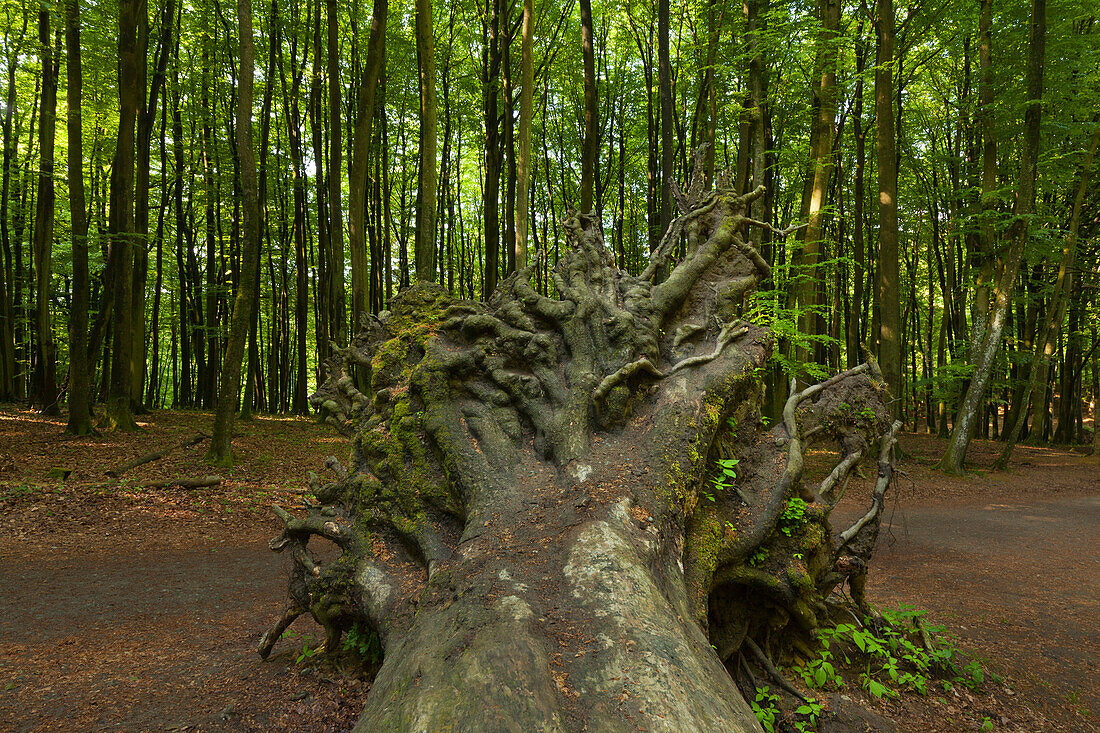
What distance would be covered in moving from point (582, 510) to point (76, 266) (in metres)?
13.3

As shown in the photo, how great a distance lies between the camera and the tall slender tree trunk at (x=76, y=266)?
11391 millimetres

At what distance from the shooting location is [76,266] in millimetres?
11414

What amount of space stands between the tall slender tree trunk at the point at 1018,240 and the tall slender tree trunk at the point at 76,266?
64.6ft

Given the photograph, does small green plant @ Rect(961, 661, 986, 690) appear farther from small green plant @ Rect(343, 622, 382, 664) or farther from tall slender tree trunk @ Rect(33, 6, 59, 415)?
tall slender tree trunk @ Rect(33, 6, 59, 415)

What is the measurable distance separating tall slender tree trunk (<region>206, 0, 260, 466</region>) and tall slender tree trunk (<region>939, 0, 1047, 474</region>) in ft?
52.1

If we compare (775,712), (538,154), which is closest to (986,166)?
(775,712)

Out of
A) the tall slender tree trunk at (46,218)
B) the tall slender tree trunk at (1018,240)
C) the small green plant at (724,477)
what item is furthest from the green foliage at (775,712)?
the tall slender tree trunk at (46,218)

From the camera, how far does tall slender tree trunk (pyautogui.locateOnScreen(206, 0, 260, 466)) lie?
990 cm

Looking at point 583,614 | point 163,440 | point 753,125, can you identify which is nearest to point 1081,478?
point 753,125

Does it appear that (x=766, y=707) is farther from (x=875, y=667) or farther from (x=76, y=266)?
(x=76, y=266)

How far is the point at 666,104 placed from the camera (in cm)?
1284

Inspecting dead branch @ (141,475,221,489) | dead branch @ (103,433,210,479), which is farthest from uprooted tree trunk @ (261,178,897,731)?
dead branch @ (103,433,210,479)

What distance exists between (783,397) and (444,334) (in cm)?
1179

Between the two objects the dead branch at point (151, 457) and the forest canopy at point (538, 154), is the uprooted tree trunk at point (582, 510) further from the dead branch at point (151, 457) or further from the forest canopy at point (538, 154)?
the dead branch at point (151, 457)
